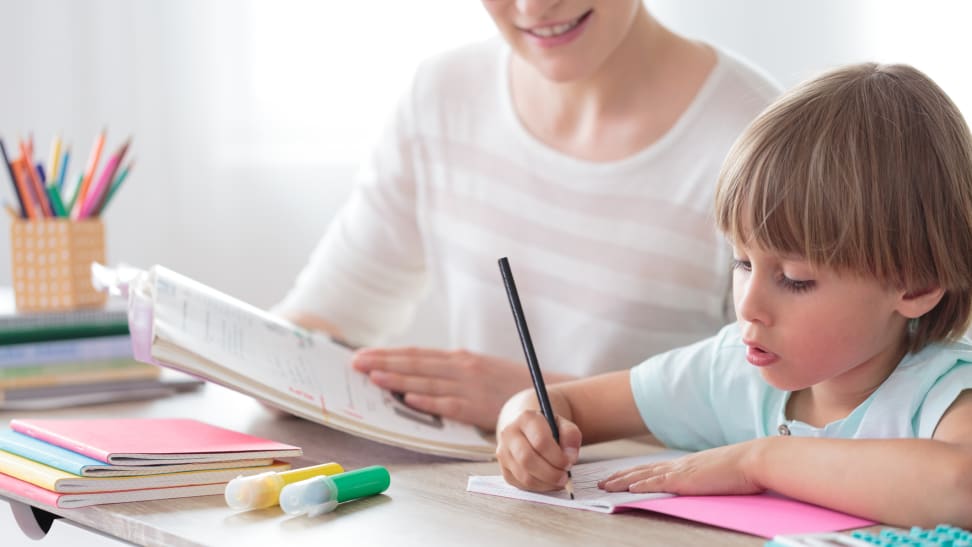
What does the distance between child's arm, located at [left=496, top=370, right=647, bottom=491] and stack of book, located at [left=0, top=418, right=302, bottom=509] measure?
183mm

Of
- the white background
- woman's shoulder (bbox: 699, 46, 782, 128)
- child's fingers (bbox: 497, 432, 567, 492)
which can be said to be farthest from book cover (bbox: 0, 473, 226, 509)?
the white background

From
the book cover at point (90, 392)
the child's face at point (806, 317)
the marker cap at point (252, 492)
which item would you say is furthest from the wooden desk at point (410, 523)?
the book cover at point (90, 392)

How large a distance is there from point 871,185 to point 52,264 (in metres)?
0.95

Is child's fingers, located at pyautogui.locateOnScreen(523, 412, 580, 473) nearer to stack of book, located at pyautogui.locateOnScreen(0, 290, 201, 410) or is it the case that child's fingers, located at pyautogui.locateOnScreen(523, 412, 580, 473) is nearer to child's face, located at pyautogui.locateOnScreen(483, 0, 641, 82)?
child's face, located at pyautogui.locateOnScreen(483, 0, 641, 82)

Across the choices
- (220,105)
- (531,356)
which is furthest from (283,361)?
(220,105)

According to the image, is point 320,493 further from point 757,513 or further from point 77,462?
point 757,513

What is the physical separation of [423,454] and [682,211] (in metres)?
0.49

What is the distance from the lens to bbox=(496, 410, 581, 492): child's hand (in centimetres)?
87

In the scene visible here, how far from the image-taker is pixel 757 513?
80 cm

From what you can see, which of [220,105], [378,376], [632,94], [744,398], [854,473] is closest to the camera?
[854,473]

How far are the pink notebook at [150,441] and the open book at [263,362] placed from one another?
0.17 ft

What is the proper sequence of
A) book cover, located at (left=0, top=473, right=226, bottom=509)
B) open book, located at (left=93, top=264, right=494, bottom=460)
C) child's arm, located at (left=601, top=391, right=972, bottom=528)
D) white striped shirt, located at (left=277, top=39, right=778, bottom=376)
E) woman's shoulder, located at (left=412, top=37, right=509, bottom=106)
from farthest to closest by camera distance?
woman's shoulder, located at (left=412, top=37, right=509, bottom=106) < white striped shirt, located at (left=277, top=39, right=778, bottom=376) < open book, located at (left=93, top=264, right=494, bottom=460) < book cover, located at (left=0, top=473, right=226, bottom=509) < child's arm, located at (left=601, top=391, right=972, bottom=528)

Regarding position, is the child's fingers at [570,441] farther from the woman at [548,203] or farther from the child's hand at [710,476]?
the woman at [548,203]

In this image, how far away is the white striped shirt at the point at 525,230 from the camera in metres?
1.37
